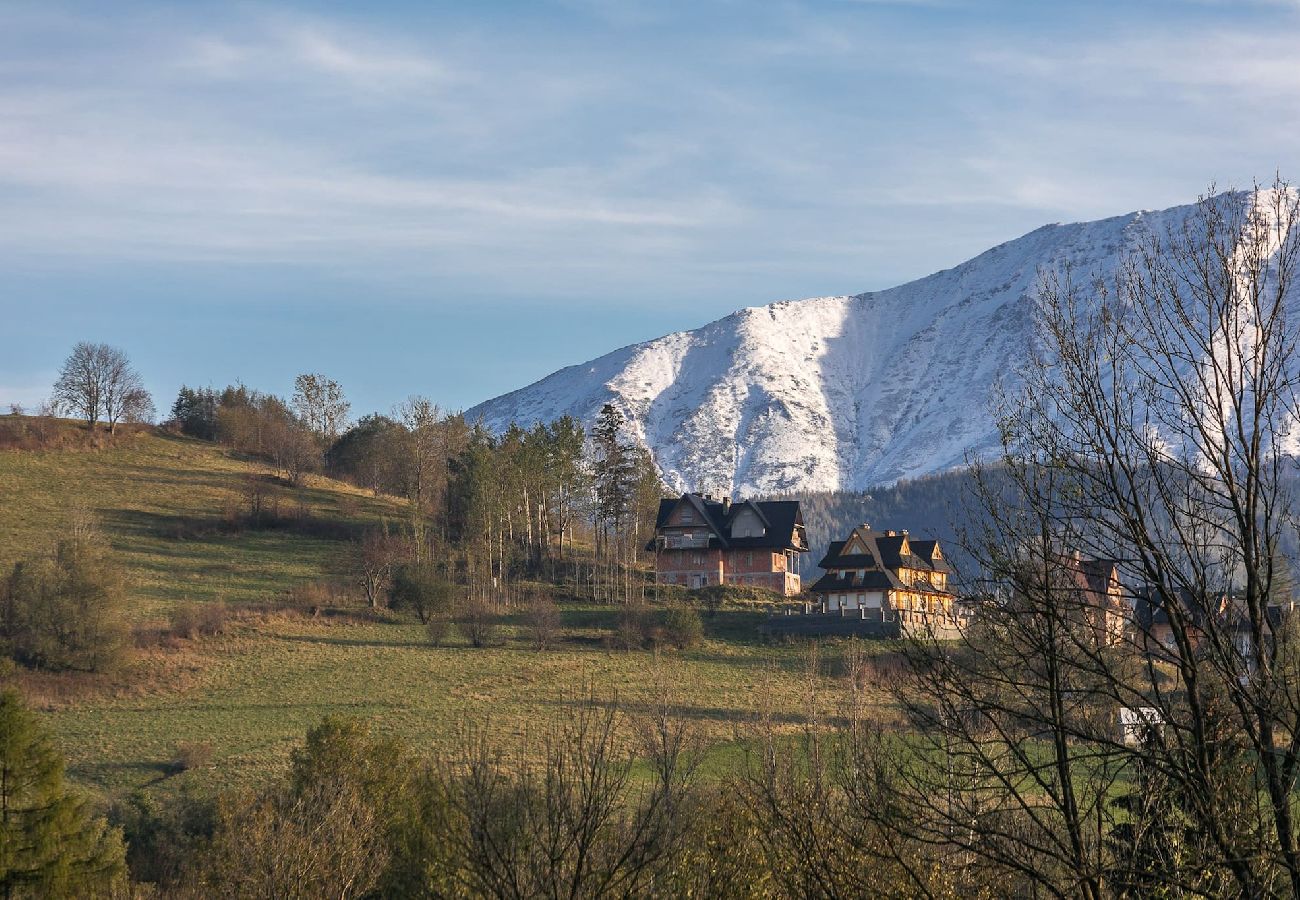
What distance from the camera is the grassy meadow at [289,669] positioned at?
2111 inches

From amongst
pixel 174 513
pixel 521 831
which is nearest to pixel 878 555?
pixel 174 513

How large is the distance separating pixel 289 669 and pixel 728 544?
145 ft

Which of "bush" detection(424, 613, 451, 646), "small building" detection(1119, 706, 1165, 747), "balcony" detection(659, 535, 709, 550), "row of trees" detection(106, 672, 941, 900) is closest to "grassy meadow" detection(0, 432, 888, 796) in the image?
"bush" detection(424, 613, 451, 646)

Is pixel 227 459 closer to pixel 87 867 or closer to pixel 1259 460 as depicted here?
pixel 87 867

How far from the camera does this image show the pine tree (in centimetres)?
3294

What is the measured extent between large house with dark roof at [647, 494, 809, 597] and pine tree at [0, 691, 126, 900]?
67797 millimetres

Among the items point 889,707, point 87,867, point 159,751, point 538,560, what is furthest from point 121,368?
point 87,867

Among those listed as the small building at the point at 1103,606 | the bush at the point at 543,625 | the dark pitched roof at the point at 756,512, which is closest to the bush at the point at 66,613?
the bush at the point at 543,625

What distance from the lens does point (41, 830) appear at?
33.5 metres

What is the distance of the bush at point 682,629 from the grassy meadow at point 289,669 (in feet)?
3.43

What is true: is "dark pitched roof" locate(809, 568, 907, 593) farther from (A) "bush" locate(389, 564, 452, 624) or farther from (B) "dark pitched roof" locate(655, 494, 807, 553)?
(A) "bush" locate(389, 564, 452, 624)

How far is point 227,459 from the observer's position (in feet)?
397

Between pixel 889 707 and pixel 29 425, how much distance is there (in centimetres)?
8682

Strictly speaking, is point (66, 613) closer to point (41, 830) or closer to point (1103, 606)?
point (41, 830)
